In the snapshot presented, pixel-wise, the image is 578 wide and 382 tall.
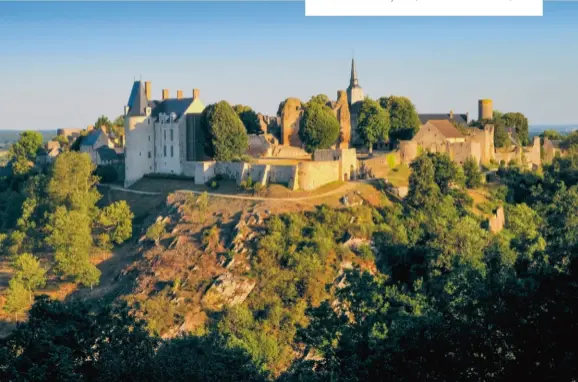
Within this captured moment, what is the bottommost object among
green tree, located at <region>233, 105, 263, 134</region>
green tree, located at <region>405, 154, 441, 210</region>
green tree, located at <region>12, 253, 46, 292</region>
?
green tree, located at <region>12, 253, 46, 292</region>

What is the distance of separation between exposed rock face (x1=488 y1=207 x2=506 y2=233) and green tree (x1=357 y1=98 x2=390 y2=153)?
36.7 feet

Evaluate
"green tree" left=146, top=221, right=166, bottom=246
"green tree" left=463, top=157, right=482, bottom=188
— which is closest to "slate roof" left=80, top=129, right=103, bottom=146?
"green tree" left=146, top=221, right=166, bottom=246

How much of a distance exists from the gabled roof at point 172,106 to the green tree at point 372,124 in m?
12.8

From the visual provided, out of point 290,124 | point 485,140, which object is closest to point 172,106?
point 290,124

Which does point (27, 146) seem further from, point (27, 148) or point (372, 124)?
point (372, 124)

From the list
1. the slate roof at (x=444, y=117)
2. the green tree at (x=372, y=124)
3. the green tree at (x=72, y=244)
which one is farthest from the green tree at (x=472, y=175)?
the green tree at (x=72, y=244)

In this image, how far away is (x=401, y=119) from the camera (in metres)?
65.2

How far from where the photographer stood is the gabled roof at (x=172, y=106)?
57.5 meters

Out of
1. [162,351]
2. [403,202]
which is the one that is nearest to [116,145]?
[403,202]

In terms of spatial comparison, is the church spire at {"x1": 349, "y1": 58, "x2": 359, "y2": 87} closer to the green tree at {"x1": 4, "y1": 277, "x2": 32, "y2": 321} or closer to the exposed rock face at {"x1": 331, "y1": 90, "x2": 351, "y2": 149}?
the exposed rock face at {"x1": 331, "y1": 90, "x2": 351, "y2": 149}

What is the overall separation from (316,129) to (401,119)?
8.68 metres

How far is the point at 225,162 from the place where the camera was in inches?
2154

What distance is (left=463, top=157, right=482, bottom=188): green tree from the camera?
2280 inches

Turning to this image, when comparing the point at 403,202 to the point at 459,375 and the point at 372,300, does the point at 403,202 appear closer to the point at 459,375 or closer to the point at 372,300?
the point at 372,300
